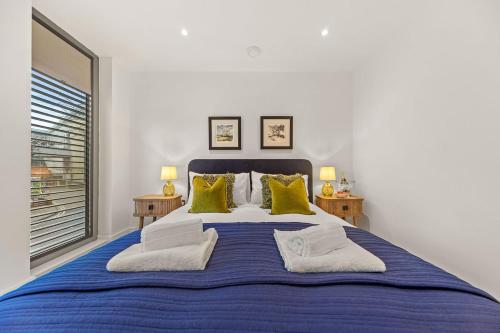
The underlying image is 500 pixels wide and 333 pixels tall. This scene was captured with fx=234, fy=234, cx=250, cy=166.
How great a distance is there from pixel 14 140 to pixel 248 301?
2.12 meters

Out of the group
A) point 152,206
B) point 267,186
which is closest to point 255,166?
point 267,186

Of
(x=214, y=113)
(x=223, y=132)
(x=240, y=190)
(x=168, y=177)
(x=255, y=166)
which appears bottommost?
(x=240, y=190)

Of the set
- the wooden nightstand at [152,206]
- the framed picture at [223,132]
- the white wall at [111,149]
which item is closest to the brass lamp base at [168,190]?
the wooden nightstand at [152,206]

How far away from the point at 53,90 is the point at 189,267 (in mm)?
2499

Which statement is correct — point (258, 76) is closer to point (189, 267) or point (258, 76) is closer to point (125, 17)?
point (125, 17)

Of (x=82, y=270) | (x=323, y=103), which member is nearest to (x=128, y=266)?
(x=82, y=270)

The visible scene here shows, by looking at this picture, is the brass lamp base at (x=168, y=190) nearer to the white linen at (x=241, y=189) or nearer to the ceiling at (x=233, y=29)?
the white linen at (x=241, y=189)

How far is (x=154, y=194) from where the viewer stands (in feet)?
11.2

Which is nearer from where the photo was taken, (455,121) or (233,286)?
(233,286)

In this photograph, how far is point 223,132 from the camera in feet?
11.3

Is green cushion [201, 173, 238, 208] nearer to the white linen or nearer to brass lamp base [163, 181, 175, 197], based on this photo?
the white linen

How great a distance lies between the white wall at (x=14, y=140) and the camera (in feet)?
5.54

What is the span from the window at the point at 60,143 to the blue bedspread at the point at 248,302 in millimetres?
1681

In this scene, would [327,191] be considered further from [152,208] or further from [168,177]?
[152,208]
